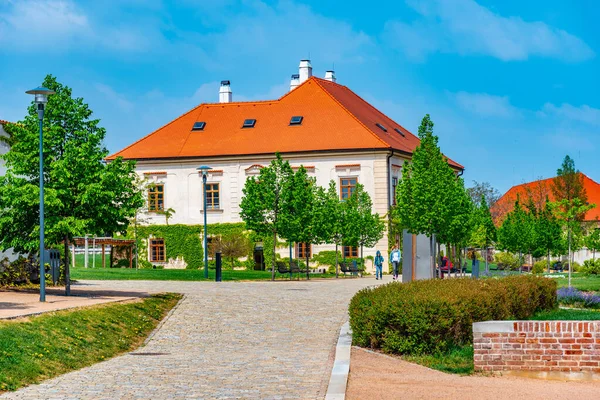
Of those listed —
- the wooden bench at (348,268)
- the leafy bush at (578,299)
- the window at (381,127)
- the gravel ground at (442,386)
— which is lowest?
the gravel ground at (442,386)

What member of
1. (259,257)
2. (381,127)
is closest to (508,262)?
(381,127)

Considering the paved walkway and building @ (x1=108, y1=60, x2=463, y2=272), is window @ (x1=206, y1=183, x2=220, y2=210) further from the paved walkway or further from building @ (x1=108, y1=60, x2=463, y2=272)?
the paved walkway

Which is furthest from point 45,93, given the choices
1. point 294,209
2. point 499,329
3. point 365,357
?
point 294,209

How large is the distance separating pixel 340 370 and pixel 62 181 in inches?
552

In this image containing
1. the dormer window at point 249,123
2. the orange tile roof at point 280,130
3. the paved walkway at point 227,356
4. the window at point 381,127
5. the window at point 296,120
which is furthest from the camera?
the window at point 381,127

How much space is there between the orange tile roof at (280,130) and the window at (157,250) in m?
5.43

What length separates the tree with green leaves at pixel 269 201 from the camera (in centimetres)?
4500

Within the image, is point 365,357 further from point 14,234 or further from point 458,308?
point 14,234

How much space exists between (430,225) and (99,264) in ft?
130

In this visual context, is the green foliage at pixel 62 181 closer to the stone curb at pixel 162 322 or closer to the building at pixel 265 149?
the stone curb at pixel 162 322

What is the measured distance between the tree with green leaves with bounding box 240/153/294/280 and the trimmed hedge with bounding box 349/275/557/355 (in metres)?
26.4

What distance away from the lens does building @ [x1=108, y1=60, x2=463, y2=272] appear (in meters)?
63.4

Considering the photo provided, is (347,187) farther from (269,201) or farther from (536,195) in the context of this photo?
(536,195)

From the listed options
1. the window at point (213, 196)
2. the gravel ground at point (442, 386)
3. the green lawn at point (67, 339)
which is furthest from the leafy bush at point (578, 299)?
the window at point (213, 196)
